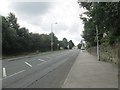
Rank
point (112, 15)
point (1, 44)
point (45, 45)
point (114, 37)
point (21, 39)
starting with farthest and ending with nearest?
point (45, 45)
point (21, 39)
point (1, 44)
point (114, 37)
point (112, 15)

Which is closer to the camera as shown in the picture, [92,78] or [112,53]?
[92,78]

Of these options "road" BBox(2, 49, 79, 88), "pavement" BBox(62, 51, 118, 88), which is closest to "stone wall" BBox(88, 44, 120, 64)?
"pavement" BBox(62, 51, 118, 88)

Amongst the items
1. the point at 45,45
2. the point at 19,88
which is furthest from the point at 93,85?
the point at 45,45

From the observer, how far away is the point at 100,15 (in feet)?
50.2

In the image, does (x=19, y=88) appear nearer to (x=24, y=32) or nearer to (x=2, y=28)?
(x=2, y=28)

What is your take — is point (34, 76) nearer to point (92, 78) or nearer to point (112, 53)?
point (92, 78)

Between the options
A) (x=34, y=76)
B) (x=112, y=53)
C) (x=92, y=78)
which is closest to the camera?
(x=92, y=78)

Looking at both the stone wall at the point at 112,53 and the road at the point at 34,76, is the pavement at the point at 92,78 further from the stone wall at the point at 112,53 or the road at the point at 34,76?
the stone wall at the point at 112,53

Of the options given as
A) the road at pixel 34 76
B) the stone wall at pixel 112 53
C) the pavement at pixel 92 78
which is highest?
the stone wall at pixel 112 53

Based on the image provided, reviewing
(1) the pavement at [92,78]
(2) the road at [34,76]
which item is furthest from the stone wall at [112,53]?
(2) the road at [34,76]

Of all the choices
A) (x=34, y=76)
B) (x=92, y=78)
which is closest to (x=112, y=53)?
(x=34, y=76)

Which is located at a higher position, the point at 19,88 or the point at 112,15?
the point at 112,15

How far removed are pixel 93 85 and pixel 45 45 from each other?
81.6 meters

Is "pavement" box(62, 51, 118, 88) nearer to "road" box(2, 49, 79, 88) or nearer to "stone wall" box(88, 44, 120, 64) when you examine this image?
"road" box(2, 49, 79, 88)
